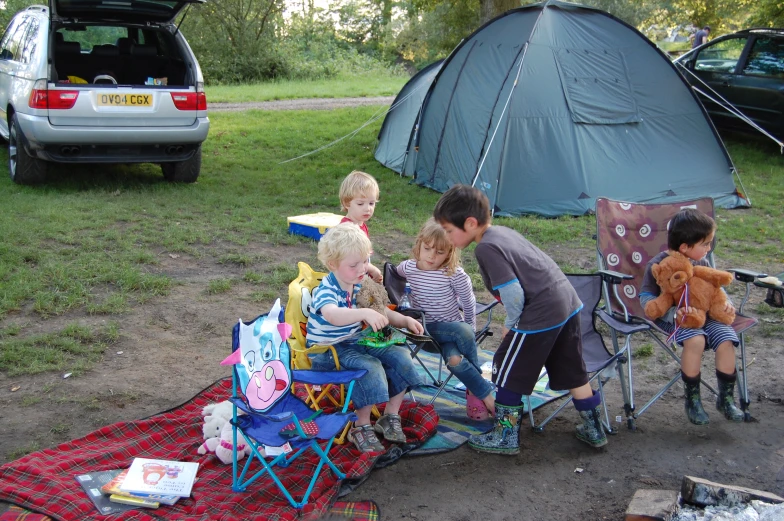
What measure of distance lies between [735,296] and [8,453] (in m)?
4.91

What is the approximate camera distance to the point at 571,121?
7.99m

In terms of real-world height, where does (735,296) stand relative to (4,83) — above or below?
below

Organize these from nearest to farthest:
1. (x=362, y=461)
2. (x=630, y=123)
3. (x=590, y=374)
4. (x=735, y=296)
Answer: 1. (x=362, y=461)
2. (x=590, y=374)
3. (x=735, y=296)
4. (x=630, y=123)

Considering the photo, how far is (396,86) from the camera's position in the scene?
757 inches

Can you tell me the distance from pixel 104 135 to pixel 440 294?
4951 mm

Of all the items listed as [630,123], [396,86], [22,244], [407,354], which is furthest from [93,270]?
[396,86]

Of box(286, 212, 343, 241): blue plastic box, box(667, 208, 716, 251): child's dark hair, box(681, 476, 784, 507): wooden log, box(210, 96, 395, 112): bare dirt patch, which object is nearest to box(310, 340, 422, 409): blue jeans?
box(681, 476, 784, 507): wooden log

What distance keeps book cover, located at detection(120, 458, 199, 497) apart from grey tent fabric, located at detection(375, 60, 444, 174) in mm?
6686

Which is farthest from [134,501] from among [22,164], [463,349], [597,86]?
[597,86]

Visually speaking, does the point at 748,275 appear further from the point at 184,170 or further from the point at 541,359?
the point at 184,170

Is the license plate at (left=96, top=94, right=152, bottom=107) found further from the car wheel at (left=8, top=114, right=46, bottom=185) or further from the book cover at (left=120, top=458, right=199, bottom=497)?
the book cover at (left=120, top=458, right=199, bottom=497)

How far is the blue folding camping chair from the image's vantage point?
303 cm

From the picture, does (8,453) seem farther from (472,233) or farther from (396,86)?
(396,86)

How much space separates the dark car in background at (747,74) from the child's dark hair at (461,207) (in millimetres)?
7682
